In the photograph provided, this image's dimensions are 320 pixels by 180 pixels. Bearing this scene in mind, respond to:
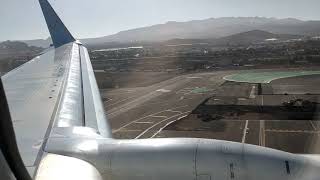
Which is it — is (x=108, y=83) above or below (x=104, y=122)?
below

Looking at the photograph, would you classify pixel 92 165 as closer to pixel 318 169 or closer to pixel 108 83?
pixel 318 169

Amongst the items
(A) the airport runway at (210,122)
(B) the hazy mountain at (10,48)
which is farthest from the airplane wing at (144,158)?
(A) the airport runway at (210,122)

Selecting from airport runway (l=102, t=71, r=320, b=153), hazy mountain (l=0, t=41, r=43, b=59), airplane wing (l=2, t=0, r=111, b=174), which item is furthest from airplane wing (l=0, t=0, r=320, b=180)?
airport runway (l=102, t=71, r=320, b=153)

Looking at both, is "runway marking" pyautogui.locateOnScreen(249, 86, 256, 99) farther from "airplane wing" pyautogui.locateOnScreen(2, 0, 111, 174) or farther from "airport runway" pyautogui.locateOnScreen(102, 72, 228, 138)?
"airplane wing" pyautogui.locateOnScreen(2, 0, 111, 174)

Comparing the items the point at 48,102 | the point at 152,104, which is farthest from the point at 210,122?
the point at 48,102

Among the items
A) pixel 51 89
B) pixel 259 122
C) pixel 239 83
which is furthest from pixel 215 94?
pixel 51 89

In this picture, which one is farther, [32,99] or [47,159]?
[32,99]
